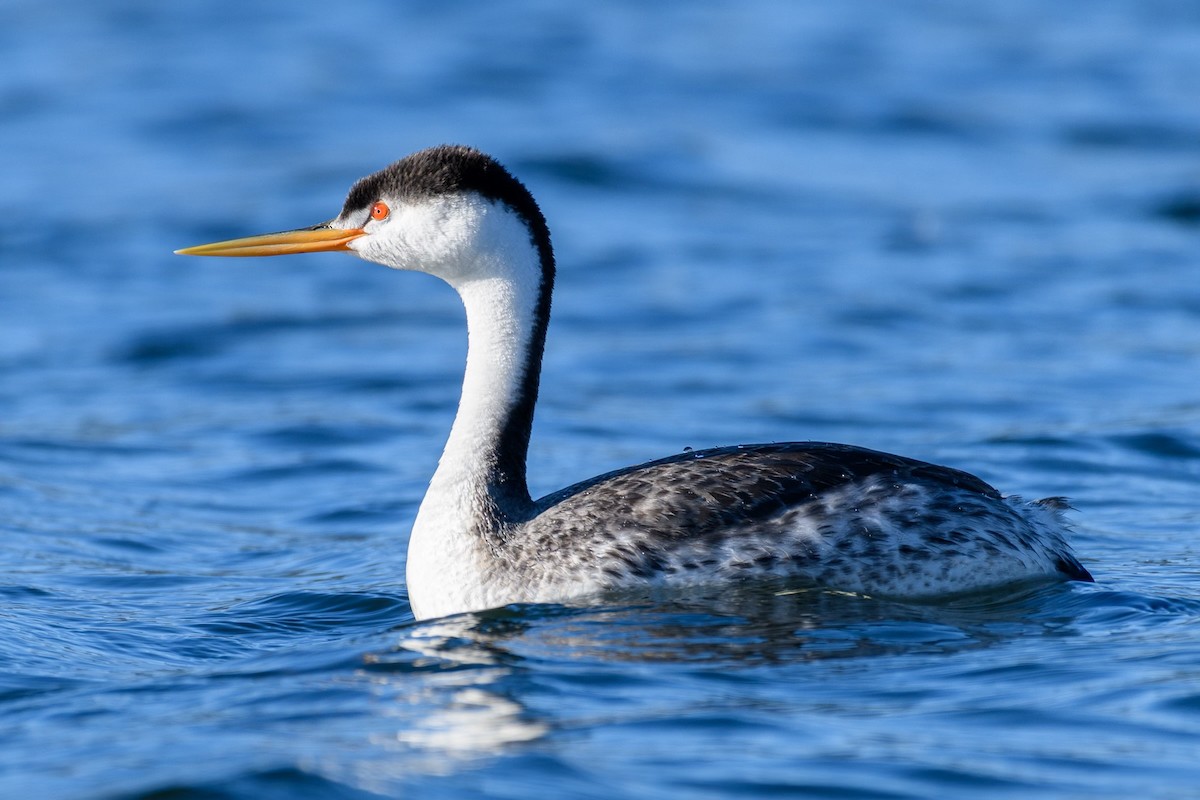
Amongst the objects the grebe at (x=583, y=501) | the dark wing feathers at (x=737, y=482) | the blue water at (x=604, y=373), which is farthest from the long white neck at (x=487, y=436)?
the blue water at (x=604, y=373)

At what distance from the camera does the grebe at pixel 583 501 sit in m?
7.82

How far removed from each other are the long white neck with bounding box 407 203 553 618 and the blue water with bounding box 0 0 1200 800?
0.37 meters

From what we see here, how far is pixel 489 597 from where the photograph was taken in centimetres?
787

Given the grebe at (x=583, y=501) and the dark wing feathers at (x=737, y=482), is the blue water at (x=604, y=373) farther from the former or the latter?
the dark wing feathers at (x=737, y=482)

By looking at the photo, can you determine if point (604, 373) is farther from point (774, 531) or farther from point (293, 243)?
point (774, 531)

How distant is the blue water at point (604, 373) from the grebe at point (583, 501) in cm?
19

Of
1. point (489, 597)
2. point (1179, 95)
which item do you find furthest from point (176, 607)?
point (1179, 95)

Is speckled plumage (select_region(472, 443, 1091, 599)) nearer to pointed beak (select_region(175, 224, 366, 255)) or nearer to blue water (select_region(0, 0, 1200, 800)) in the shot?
blue water (select_region(0, 0, 1200, 800))

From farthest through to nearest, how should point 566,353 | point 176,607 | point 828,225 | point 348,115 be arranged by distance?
1. point 348,115
2. point 828,225
3. point 566,353
4. point 176,607

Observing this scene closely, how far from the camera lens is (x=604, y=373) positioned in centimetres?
1460

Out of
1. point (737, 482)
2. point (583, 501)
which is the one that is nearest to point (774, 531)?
point (737, 482)

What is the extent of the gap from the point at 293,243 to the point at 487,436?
1.26m

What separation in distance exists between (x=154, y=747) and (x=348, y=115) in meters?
17.6

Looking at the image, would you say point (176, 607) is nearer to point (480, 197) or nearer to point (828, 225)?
point (480, 197)
